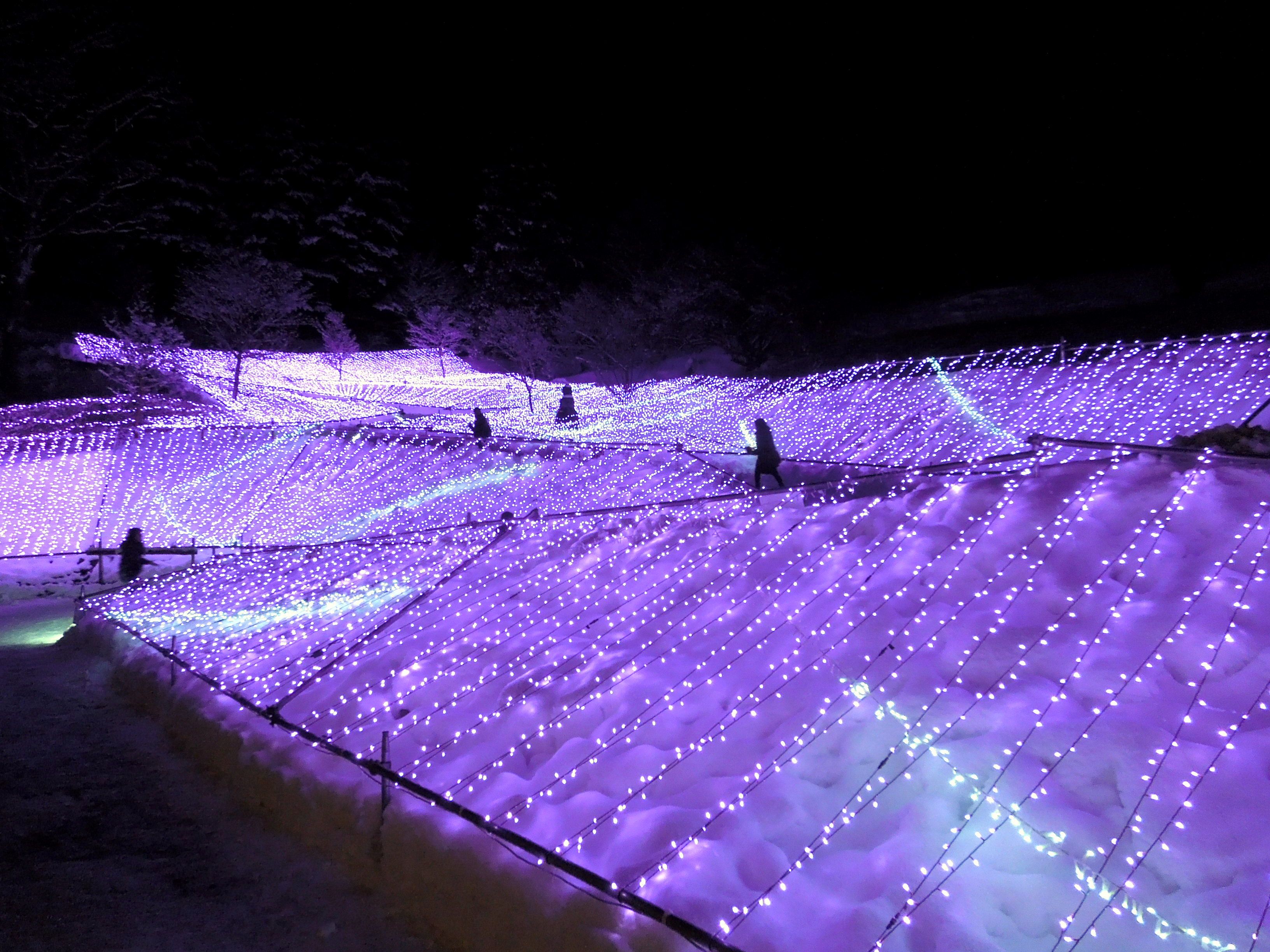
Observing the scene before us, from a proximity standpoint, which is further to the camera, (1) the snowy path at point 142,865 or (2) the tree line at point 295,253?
(2) the tree line at point 295,253

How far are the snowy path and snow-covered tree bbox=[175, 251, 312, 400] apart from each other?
16.2 meters

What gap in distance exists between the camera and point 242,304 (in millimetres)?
20688

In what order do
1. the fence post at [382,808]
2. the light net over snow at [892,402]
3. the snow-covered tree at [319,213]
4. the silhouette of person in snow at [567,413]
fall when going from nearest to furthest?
the fence post at [382,808]
the light net over snow at [892,402]
the silhouette of person in snow at [567,413]
the snow-covered tree at [319,213]

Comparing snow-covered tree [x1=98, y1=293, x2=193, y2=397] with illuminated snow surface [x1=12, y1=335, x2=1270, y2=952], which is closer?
illuminated snow surface [x1=12, y1=335, x2=1270, y2=952]

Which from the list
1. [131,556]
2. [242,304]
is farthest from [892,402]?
[242,304]

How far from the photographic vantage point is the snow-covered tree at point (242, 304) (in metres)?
20.6

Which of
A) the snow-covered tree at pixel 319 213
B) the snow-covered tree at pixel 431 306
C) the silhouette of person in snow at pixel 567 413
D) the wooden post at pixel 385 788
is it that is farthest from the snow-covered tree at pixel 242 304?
the wooden post at pixel 385 788

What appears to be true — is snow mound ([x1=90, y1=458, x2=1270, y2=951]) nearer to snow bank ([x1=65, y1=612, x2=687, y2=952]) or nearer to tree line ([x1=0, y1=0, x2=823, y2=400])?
snow bank ([x1=65, y1=612, x2=687, y2=952])

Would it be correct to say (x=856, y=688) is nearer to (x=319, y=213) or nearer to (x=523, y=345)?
(x=523, y=345)

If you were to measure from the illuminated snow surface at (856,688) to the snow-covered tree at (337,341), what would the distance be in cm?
1748

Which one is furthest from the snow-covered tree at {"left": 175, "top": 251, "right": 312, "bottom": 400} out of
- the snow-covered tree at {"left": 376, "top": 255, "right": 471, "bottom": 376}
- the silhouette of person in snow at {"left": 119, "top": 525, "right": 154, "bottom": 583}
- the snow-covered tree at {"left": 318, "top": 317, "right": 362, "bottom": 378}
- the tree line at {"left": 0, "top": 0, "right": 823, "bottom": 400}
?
the silhouette of person in snow at {"left": 119, "top": 525, "right": 154, "bottom": 583}

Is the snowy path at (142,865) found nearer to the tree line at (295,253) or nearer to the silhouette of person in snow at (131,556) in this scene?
the silhouette of person in snow at (131,556)

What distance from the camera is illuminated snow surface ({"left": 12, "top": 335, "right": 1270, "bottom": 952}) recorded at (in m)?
2.51

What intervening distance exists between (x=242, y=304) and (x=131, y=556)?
473 inches
